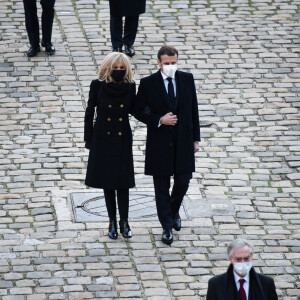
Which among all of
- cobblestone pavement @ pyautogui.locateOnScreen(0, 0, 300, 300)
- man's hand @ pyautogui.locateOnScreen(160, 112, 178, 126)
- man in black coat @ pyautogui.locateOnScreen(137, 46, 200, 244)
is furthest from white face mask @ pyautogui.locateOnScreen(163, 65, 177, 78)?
cobblestone pavement @ pyautogui.locateOnScreen(0, 0, 300, 300)

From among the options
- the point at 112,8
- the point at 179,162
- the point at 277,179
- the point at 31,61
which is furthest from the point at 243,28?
the point at 179,162

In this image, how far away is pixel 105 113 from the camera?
9070mm

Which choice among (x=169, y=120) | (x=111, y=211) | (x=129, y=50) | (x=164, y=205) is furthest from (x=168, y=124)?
(x=129, y=50)

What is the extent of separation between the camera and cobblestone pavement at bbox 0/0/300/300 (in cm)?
874

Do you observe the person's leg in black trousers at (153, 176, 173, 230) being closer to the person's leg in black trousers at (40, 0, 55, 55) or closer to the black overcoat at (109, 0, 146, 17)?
the black overcoat at (109, 0, 146, 17)

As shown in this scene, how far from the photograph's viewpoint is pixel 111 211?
9.36 metres

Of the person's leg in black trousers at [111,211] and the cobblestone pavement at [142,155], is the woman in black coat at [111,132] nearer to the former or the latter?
the person's leg in black trousers at [111,211]

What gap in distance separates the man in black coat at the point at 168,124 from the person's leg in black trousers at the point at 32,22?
5285 mm

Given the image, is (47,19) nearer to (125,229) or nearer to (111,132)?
(111,132)

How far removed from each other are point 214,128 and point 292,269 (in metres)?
3.88

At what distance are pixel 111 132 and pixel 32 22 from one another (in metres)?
5.41

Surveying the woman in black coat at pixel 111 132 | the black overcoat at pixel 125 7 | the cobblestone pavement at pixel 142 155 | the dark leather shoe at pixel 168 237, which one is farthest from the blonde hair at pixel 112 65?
the black overcoat at pixel 125 7

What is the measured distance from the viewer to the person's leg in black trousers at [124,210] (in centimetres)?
930

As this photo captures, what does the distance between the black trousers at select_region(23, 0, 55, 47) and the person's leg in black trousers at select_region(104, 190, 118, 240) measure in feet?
17.7
